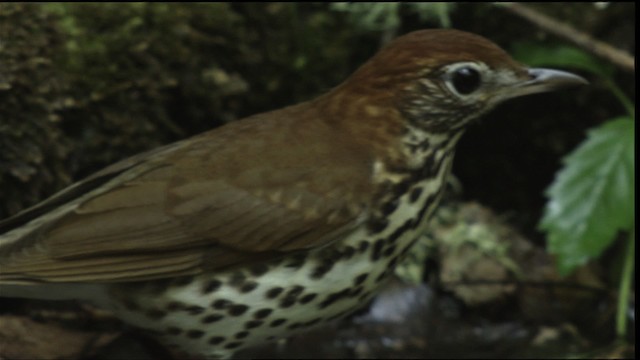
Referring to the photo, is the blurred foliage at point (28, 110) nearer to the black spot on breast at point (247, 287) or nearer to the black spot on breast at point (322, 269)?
the black spot on breast at point (247, 287)

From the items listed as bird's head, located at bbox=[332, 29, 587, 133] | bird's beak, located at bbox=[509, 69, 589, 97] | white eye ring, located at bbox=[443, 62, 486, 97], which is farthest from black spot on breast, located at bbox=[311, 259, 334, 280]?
bird's beak, located at bbox=[509, 69, 589, 97]

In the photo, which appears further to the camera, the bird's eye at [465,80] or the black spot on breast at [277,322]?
the bird's eye at [465,80]

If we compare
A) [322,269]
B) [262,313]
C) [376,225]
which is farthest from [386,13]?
[262,313]

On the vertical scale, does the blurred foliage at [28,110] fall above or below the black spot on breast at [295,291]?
above

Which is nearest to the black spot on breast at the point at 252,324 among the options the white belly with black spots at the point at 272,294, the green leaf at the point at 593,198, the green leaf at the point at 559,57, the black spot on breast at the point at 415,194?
the white belly with black spots at the point at 272,294

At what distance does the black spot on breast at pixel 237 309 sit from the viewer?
3.21m

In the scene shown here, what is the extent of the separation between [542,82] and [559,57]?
43.6 inches

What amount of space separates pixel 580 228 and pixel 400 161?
3.09 feet

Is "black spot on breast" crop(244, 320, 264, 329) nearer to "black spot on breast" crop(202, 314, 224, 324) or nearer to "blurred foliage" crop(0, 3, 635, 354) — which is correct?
"black spot on breast" crop(202, 314, 224, 324)

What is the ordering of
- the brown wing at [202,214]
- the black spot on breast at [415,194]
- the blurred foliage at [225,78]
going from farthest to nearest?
the blurred foliage at [225,78] → the black spot on breast at [415,194] → the brown wing at [202,214]

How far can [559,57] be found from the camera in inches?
178

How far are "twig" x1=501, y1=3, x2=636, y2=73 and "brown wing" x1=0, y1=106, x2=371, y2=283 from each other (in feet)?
4.83

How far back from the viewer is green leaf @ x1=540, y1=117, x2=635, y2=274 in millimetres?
4043

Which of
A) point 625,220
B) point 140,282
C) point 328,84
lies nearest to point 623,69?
point 625,220
